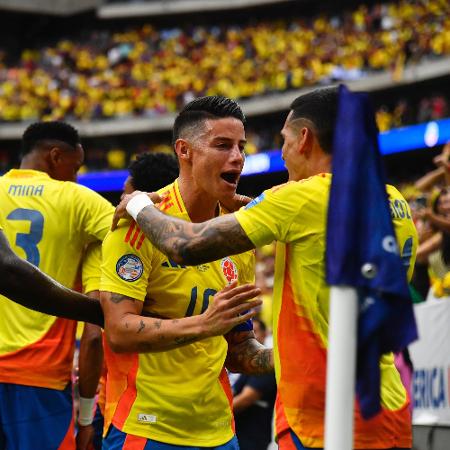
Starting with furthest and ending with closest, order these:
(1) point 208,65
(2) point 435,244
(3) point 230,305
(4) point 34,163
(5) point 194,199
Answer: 1. (1) point 208,65
2. (2) point 435,244
3. (4) point 34,163
4. (5) point 194,199
5. (3) point 230,305

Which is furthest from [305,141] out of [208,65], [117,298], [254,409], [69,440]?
[208,65]

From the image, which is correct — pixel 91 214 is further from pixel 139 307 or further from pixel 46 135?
pixel 139 307

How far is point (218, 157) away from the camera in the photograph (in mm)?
3721

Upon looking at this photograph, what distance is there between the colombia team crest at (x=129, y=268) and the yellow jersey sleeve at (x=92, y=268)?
4.25ft

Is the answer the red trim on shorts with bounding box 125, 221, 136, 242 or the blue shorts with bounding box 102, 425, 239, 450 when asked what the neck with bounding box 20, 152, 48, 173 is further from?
the blue shorts with bounding box 102, 425, 239, 450

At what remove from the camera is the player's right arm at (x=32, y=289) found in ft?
11.0

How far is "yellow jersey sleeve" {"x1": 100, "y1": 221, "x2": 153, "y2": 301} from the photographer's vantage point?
11.3 ft

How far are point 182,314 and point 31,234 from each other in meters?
Result: 1.45

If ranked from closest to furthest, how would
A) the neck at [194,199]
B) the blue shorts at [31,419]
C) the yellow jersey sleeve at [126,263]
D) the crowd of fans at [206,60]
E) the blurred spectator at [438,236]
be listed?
the yellow jersey sleeve at [126,263], the neck at [194,199], the blue shorts at [31,419], the blurred spectator at [438,236], the crowd of fans at [206,60]

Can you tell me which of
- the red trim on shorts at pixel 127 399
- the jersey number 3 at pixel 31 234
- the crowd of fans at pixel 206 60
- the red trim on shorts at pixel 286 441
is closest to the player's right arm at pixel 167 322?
the red trim on shorts at pixel 127 399

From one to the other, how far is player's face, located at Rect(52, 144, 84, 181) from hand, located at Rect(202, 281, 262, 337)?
231 centimetres

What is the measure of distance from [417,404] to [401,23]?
21317 mm

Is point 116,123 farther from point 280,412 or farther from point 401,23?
point 280,412

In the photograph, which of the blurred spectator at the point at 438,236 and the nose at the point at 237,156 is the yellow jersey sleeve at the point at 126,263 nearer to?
the nose at the point at 237,156
